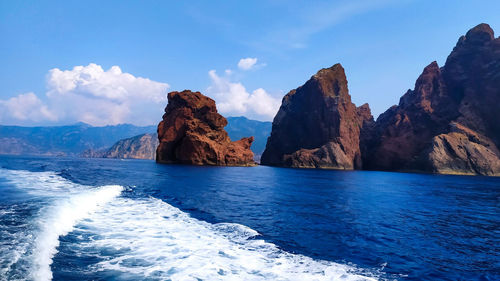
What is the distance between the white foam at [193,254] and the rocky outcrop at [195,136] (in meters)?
78.3

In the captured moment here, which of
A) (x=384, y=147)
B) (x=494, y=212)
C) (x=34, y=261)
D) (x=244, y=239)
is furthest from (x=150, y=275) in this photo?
(x=384, y=147)

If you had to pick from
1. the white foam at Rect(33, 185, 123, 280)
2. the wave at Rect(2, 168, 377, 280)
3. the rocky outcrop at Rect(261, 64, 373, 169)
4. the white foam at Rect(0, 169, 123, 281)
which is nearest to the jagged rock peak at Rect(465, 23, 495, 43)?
the rocky outcrop at Rect(261, 64, 373, 169)

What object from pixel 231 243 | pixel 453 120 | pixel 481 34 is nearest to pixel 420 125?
pixel 453 120

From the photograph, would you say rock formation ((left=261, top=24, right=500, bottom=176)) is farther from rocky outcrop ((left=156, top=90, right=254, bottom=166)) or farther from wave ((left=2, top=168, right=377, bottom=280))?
wave ((left=2, top=168, right=377, bottom=280))

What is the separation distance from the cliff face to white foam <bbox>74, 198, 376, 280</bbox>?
101 meters

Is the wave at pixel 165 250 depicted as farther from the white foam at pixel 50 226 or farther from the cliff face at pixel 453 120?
the cliff face at pixel 453 120

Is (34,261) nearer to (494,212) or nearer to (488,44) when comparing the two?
(494,212)

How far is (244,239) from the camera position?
11.9m

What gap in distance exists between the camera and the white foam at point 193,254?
7973 mm

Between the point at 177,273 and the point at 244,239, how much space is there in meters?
4.52

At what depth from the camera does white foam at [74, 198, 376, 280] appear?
7973 mm

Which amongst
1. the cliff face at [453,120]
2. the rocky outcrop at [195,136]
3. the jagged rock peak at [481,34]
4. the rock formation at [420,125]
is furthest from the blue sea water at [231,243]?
the jagged rock peak at [481,34]

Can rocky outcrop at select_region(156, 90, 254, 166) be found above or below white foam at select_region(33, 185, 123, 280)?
above

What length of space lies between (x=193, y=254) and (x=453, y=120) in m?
125
